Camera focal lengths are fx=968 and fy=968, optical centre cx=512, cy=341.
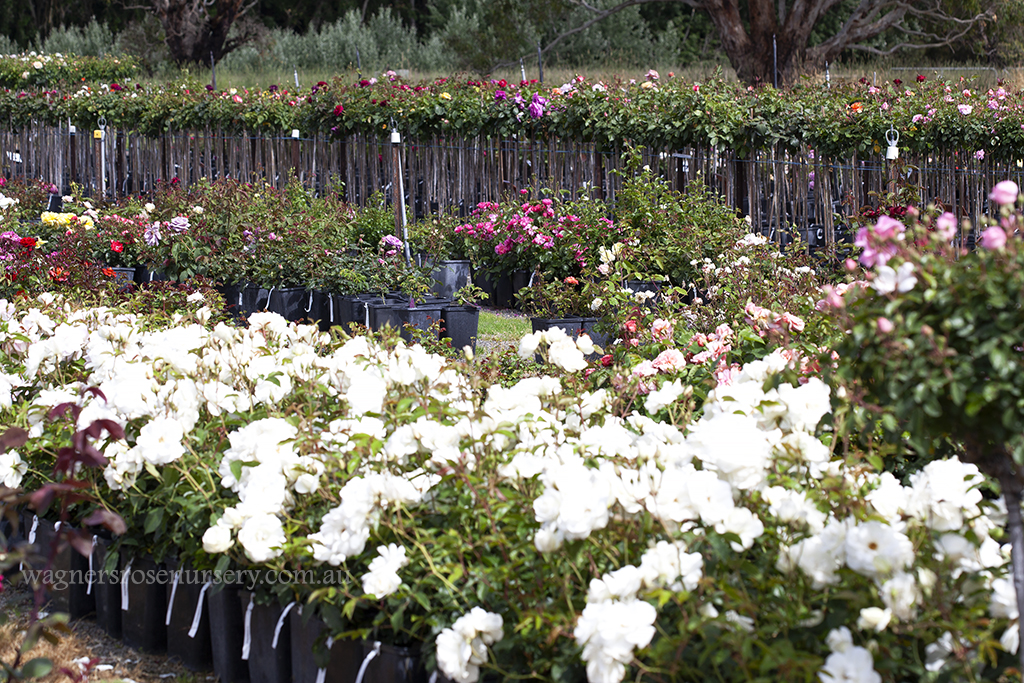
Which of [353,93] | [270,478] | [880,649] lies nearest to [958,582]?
[880,649]

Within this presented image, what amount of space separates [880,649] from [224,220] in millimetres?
5469

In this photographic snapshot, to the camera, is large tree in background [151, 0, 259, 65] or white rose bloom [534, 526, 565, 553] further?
large tree in background [151, 0, 259, 65]

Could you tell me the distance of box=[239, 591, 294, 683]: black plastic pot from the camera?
6.95 feet

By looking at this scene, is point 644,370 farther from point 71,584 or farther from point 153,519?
point 71,584

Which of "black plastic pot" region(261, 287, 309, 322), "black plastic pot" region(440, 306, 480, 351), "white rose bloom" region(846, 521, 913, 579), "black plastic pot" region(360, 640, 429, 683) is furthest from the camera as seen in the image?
"black plastic pot" region(261, 287, 309, 322)

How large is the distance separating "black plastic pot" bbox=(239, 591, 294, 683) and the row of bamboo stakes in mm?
3488

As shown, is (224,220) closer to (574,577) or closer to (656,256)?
(656,256)

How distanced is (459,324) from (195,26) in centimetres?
1686

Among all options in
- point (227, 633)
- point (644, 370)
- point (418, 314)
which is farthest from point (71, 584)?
point (418, 314)

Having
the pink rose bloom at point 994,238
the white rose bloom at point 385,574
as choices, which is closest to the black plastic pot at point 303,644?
the white rose bloom at point 385,574

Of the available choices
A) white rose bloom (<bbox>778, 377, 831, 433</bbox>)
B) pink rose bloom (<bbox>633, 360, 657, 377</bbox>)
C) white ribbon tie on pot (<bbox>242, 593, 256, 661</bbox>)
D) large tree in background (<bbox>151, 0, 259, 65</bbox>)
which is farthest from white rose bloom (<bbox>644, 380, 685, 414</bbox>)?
large tree in background (<bbox>151, 0, 259, 65</bbox>)

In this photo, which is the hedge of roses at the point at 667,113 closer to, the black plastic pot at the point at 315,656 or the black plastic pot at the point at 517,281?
the black plastic pot at the point at 517,281

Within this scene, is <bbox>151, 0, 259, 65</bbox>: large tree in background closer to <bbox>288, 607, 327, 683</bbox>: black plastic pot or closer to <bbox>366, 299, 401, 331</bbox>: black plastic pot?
<bbox>366, 299, 401, 331</bbox>: black plastic pot

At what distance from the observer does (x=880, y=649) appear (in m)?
1.42
